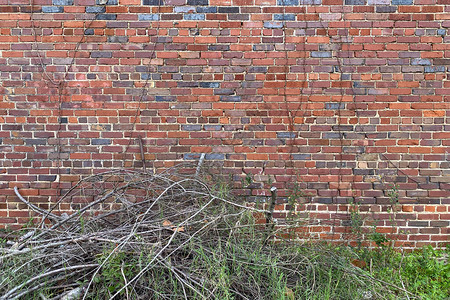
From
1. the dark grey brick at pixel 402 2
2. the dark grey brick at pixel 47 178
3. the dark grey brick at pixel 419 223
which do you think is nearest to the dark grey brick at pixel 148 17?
the dark grey brick at pixel 47 178

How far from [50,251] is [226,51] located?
8.46ft

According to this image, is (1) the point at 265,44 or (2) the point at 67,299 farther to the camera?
(1) the point at 265,44

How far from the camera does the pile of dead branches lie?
2854 mm

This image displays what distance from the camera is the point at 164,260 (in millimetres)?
2910

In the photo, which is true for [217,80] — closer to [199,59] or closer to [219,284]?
[199,59]

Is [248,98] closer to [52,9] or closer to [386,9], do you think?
[386,9]

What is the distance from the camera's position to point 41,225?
12.3ft

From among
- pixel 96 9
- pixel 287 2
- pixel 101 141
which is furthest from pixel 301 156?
pixel 96 9

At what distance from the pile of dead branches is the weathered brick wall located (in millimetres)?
744

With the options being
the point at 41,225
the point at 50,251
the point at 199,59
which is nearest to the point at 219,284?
the point at 50,251

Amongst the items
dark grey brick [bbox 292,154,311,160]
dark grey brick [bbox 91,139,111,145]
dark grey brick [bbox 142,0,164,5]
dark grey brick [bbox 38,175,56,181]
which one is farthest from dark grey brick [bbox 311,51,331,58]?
dark grey brick [bbox 38,175,56,181]

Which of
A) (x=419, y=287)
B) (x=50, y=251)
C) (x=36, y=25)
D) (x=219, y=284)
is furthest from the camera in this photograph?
(x=36, y=25)

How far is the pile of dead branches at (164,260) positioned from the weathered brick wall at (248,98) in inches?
29.3

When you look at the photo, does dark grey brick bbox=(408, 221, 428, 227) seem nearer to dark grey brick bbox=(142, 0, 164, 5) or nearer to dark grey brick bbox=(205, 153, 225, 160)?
dark grey brick bbox=(205, 153, 225, 160)
